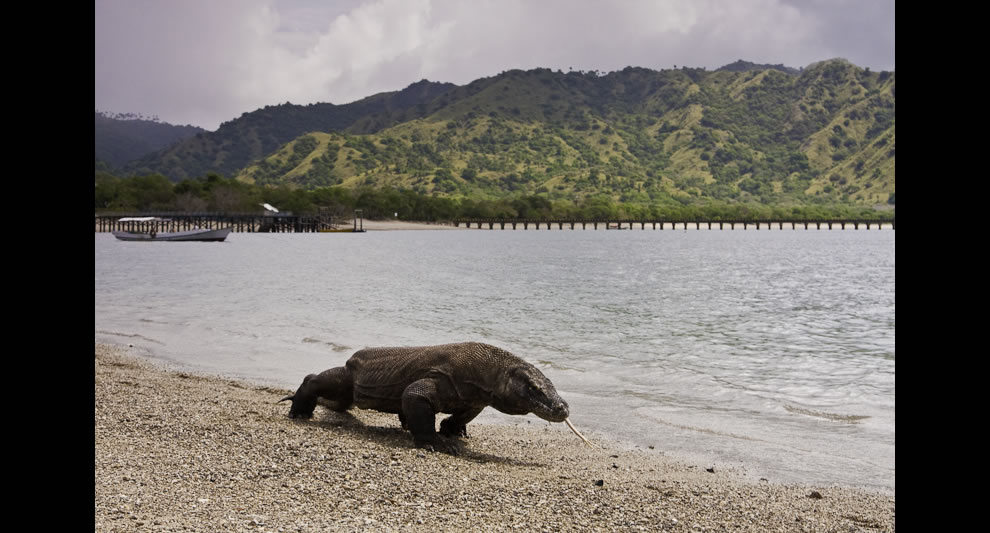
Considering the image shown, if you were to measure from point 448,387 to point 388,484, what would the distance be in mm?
2135

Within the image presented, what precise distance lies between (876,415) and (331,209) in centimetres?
19083

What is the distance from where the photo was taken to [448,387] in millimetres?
8922

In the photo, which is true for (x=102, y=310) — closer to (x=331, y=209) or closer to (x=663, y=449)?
(x=663, y=449)

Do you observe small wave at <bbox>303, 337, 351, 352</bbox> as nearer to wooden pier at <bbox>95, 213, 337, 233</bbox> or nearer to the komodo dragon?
the komodo dragon

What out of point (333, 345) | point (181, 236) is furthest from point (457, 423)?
point (181, 236)

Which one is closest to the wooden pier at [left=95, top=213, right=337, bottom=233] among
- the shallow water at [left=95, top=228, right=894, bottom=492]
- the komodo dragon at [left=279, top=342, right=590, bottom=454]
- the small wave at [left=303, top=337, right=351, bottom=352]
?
the shallow water at [left=95, top=228, right=894, bottom=492]

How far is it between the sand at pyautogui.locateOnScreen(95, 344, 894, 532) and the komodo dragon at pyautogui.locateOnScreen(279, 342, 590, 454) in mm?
367

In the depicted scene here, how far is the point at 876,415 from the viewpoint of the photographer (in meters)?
13.4

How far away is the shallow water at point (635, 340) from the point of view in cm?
1161

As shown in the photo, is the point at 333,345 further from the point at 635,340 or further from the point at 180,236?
the point at 180,236

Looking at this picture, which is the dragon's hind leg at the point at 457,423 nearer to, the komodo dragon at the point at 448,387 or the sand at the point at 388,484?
the komodo dragon at the point at 448,387

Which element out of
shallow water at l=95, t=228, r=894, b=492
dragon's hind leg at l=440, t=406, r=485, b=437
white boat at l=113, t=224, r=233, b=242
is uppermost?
white boat at l=113, t=224, r=233, b=242

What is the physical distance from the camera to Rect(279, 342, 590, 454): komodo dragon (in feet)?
28.2
